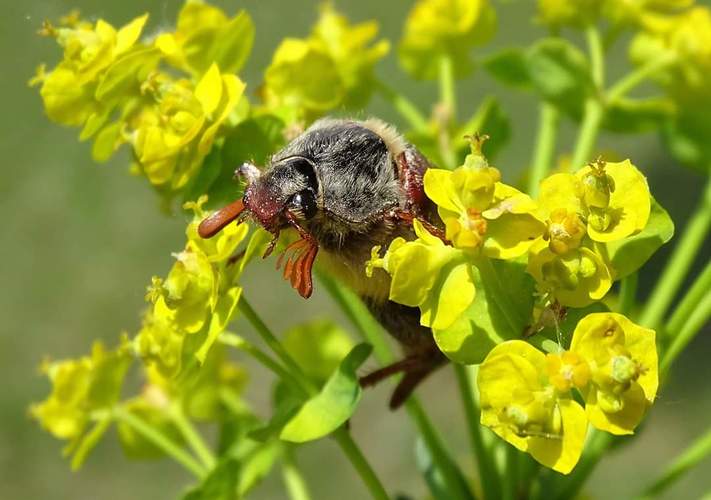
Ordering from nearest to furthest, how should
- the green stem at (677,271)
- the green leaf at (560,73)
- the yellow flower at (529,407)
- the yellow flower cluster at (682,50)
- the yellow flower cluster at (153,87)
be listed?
the yellow flower at (529,407), the yellow flower cluster at (153,87), the green stem at (677,271), the green leaf at (560,73), the yellow flower cluster at (682,50)

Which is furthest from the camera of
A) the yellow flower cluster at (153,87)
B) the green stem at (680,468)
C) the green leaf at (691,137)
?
the green leaf at (691,137)

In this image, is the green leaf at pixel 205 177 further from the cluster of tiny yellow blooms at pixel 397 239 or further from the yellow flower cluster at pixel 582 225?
the yellow flower cluster at pixel 582 225

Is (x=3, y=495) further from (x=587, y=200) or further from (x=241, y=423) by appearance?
(x=587, y=200)

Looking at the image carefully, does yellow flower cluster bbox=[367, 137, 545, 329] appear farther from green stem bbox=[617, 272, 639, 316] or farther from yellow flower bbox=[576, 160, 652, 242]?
green stem bbox=[617, 272, 639, 316]

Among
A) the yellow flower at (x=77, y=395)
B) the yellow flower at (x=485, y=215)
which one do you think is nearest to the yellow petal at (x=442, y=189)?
the yellow flower at (x=485, y=215)

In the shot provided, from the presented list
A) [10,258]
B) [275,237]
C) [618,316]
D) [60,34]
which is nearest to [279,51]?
[60,34]

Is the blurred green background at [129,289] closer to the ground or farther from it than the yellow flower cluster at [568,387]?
closer to the ground

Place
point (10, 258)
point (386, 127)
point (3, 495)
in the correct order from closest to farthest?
point (386, 127) → point (3, 495) → point (10, 258)

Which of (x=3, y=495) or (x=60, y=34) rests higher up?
(x=60, y=34)
